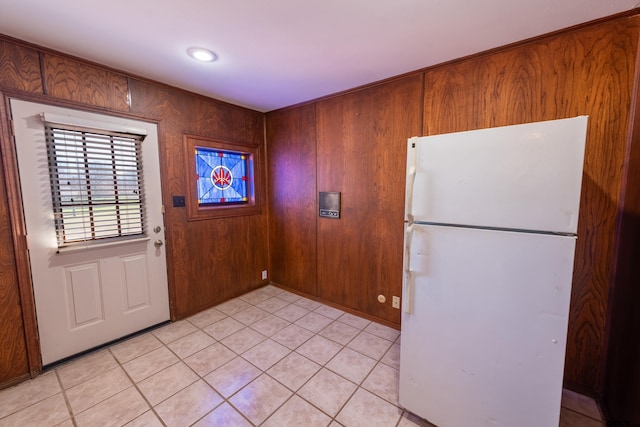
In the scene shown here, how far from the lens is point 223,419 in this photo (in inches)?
60.9

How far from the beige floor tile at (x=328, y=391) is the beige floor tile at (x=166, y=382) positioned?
86 cm

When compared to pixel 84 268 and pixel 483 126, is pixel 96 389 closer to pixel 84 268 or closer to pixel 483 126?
pixel 84 268

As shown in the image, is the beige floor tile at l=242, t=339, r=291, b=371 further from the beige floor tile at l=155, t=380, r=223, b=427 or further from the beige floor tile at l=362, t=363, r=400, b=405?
the beige floor tile at l=362, t=363, r=400, b=405

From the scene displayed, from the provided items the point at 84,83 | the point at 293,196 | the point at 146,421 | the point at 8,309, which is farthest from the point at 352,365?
the point at 84,83

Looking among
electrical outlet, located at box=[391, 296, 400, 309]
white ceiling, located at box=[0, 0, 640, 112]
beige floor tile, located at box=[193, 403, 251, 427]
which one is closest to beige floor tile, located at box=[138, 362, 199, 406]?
beige floor tile, located at box=[193, 403, 251, 427]

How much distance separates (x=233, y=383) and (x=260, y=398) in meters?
0.26

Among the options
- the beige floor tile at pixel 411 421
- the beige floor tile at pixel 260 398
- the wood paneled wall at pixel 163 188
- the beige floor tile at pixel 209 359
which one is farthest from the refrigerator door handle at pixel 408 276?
the wood paneled wall at pixel 163 188

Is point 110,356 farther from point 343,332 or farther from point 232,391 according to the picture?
point 343,332

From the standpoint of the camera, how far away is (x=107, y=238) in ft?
7.20

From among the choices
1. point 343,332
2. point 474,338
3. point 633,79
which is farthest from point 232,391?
point 633,79

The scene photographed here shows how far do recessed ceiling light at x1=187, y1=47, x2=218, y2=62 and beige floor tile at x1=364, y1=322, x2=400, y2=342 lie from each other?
9.09 ft

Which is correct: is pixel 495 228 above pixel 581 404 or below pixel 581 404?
above

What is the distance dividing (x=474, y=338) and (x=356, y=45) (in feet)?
6.52

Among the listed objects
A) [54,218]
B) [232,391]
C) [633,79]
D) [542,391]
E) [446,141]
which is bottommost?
[232,391]
